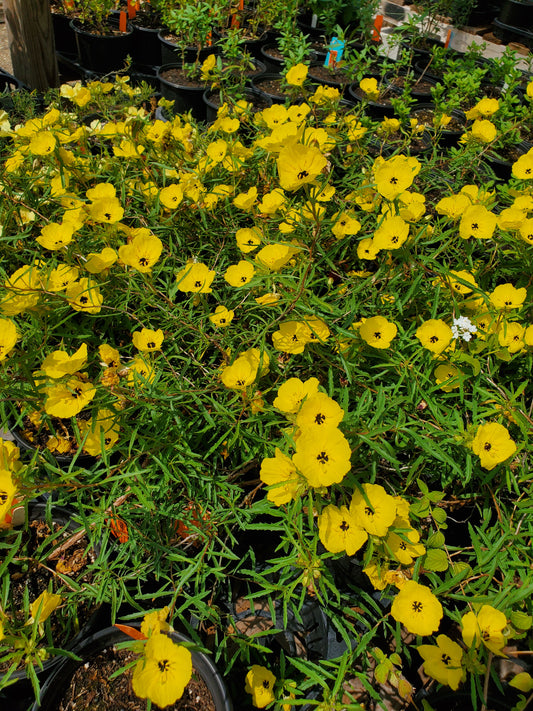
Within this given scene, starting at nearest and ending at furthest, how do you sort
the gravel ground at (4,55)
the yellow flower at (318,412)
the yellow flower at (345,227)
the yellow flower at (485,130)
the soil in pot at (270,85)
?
the yellow flower at (318,412), the yellow flower at (345,227), the yellow flower at (485,130), the soil in pot at (270,85), the gravel ground at (4,55)

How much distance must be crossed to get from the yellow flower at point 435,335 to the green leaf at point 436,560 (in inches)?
21.5

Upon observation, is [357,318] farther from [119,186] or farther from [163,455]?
[119,186]

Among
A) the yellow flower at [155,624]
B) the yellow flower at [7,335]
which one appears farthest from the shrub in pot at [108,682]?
the yellow flower at [7,335]

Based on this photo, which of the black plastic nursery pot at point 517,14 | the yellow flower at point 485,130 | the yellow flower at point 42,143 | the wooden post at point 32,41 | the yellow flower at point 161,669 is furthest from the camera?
the black plastic nursery pot at point 517,14

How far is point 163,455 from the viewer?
4.57 ft

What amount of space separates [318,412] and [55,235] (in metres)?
1.07

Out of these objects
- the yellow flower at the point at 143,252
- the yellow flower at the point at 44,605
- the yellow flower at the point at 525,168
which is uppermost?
the yellow flower at the point at 525,168

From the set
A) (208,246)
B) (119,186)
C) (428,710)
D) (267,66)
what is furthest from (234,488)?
(267,66)

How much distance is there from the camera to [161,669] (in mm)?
979

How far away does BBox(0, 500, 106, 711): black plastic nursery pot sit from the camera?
1.30 m

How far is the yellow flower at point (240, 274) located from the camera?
150 cm

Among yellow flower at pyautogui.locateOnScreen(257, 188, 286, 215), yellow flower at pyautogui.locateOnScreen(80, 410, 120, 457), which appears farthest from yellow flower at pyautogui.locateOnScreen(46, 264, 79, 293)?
yellow flower at pyautogui.locateOnScreen(257, 188, 286, 215)

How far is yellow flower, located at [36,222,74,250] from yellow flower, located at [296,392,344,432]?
988 mm

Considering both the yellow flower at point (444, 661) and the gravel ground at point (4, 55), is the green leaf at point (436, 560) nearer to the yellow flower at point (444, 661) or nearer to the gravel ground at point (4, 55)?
the yellow flower at point (444, 661)
